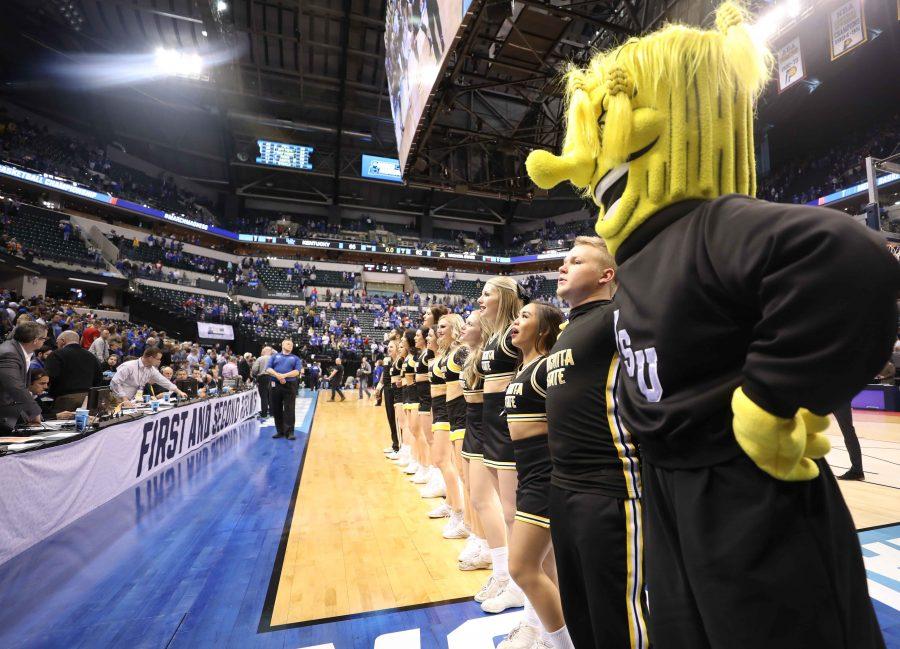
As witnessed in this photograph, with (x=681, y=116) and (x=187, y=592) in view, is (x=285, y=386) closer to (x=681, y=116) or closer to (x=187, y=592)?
(x=187, y=592)

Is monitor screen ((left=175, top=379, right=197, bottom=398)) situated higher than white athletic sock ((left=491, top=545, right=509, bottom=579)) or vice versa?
monitor screen ((left=175, top=379, right=197, bottom=398))

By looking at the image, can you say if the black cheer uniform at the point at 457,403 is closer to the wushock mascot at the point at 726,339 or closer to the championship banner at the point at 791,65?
the wushock mascot at the point at 726,339

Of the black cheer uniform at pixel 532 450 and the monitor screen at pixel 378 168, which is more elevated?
the monitor screen at pixel 378 168

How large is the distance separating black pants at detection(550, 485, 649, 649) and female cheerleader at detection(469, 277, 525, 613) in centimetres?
85

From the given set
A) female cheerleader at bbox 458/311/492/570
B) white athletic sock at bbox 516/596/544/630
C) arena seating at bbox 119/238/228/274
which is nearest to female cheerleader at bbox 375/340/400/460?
female cheerleader at bbox 458/311/492/570

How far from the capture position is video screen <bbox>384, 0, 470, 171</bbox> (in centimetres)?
546

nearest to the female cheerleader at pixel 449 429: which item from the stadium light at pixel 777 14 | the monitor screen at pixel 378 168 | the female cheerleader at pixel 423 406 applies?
the female cheerleader at pixel 423 406

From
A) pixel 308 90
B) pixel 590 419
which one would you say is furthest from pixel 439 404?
pixel 308 90

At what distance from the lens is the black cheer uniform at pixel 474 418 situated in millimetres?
2713

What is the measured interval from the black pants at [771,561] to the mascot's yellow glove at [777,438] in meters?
0.04

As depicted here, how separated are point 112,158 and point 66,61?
5.10 m

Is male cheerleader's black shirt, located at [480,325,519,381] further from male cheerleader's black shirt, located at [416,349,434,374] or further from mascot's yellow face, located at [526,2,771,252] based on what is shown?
male cheerleader's black shirt, located at [416,349,434,374]

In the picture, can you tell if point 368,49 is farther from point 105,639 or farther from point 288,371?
point 105,639

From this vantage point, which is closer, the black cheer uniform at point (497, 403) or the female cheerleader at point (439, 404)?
the black cheer uniform at point (497, 403)
